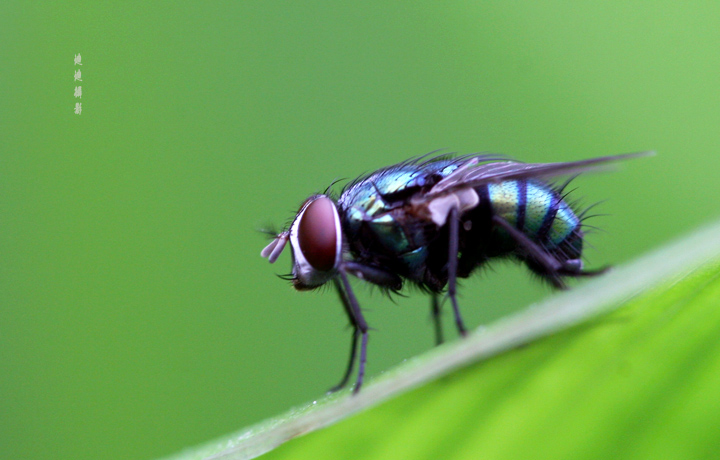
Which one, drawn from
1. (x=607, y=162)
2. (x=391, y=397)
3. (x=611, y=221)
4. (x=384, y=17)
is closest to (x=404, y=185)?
(x=607, y=162)

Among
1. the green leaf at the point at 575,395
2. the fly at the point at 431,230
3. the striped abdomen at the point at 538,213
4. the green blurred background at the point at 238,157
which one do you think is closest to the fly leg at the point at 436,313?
the fly at the point at 431,230

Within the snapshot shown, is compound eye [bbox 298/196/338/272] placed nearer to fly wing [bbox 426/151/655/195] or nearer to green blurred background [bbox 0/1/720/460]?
fly wing [bbox 426/151/655/195]

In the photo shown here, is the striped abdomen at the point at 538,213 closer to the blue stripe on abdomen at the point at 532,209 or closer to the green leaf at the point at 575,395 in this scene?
the blue stripe on abdomen at the point at 532,209

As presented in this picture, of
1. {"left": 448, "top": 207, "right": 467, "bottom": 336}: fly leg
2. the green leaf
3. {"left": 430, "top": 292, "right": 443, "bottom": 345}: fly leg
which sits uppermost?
the green leaf

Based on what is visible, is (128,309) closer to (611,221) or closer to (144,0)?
(144,0)

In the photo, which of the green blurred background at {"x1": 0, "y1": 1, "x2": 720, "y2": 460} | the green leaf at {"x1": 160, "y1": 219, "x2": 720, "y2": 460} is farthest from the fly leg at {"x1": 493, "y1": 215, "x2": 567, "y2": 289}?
the green blurred background at {"x1": 0, "y1": 1, "x2": 720, "y2": 460}

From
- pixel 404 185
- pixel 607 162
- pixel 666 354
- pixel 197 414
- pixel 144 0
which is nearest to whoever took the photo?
pixel 666 354
